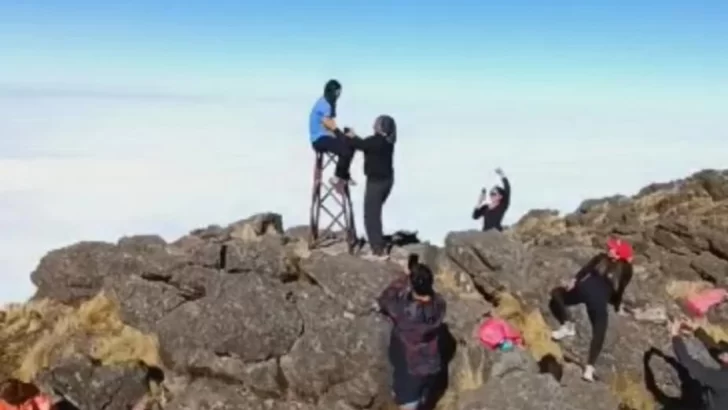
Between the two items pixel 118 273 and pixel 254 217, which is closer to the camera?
pixel 118 273

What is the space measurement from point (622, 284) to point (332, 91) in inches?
276

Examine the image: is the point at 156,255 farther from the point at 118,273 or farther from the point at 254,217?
the point at 254,217

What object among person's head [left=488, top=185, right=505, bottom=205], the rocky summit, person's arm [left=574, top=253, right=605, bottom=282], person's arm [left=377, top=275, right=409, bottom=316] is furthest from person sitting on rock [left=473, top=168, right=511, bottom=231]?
person's arm [left=377, top=275, right=409, bottom=316]

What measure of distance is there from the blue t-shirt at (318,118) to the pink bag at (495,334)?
16.6 ft

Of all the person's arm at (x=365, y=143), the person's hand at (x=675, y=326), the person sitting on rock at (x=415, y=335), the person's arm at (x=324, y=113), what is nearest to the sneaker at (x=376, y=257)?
the person's arm at (x=365, y=143)

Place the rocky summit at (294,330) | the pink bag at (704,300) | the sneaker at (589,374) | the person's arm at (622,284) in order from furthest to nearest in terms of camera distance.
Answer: the pink bag at (704,300) → the person's arm at (622,284) → the sneaker at (589,374) → the rocky summit at (294,330)

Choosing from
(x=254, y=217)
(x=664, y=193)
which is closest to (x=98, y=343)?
(x=254, y=217)

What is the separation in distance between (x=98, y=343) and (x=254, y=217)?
7.03 meters

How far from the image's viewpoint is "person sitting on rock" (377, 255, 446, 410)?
1398cm

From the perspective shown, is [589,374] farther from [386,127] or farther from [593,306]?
[386,127]

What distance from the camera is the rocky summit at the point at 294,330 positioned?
15039 millimetres

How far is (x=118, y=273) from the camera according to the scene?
17766mm

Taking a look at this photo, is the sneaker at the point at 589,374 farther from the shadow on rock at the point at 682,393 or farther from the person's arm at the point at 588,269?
the person's arm at the point at 588,269

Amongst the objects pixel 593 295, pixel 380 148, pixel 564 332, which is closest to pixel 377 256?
pixel 380 148
